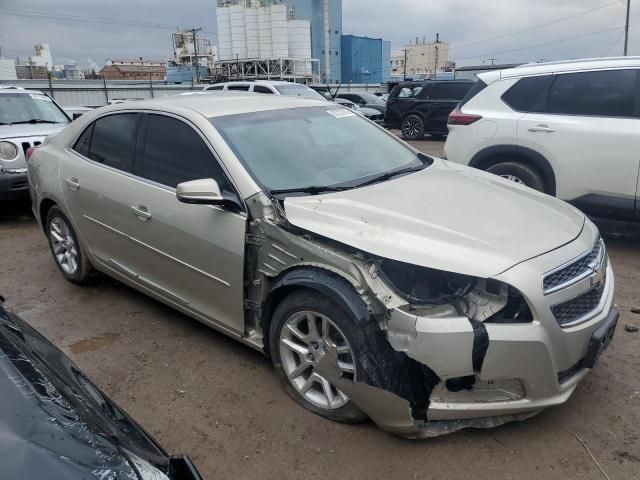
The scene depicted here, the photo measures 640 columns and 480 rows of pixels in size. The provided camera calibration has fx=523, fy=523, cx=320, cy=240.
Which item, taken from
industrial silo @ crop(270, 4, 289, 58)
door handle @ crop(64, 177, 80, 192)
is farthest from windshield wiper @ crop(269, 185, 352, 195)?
industrial silo @ crop(270, 4, 289, 58)

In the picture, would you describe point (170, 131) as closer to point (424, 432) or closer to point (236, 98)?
point (236, 98)

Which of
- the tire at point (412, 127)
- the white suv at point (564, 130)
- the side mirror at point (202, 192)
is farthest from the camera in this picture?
the tire at point (412, 127)

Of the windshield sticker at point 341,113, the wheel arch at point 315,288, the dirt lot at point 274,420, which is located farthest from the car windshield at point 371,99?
the wheel arch at point 315,288

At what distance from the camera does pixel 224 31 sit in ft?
176

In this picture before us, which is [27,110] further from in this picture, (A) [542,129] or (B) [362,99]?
(B) [362,99]

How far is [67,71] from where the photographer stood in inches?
2440

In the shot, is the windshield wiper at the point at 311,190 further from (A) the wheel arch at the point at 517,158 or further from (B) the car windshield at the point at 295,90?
(B) the car windshield at the point at 295,90

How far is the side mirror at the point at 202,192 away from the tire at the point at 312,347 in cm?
68

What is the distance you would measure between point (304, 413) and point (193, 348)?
1.09 metres

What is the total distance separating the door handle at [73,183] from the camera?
4121 millimetres

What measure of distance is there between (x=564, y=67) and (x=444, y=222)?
12.0ft

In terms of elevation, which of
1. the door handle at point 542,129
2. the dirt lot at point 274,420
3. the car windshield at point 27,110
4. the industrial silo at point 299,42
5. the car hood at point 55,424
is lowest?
the dirt lot at point 274,420

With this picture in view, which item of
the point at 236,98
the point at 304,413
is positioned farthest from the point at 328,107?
the point at 304,413

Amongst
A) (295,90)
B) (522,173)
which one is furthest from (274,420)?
(295,90)
